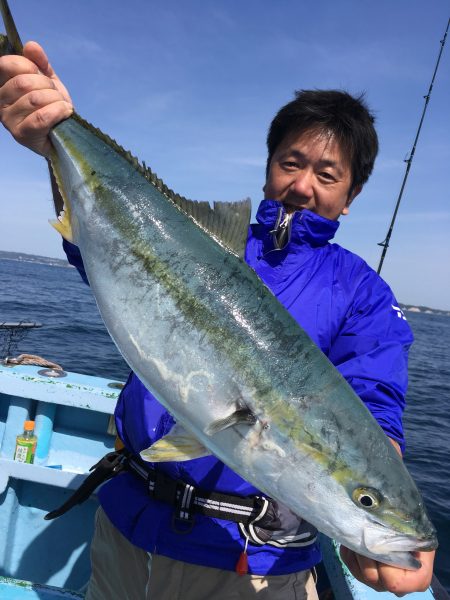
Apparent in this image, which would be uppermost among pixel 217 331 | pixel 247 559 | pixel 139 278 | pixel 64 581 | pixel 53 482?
pixel 139 278

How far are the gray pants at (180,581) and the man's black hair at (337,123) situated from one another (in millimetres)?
2470

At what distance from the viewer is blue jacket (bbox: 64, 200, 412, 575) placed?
2.14 metres

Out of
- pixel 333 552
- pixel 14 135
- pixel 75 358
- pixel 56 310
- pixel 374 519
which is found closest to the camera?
pixel 374 519

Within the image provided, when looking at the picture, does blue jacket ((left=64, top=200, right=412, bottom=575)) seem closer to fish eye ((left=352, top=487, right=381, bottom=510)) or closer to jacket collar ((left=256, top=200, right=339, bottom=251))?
jacket collar ((left=256, top=200, right=339, bottom=251))

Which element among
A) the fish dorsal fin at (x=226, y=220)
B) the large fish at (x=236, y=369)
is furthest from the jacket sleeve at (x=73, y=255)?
the fish dorsal fin at (x=226, y=220)

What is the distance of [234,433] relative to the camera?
174cm

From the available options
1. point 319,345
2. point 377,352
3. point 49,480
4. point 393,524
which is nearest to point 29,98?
point 319,345

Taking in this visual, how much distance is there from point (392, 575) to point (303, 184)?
2.03 metres

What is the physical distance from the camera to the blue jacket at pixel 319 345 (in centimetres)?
214

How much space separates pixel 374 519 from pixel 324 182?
6.20 feet

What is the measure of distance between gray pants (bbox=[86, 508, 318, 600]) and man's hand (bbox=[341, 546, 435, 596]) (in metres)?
0.80

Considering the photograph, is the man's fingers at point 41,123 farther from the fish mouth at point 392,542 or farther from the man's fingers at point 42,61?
the fish mouth at point 392,542

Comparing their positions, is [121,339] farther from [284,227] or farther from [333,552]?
[333,552]

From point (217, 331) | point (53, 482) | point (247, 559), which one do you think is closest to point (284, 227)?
point (217, 331)
